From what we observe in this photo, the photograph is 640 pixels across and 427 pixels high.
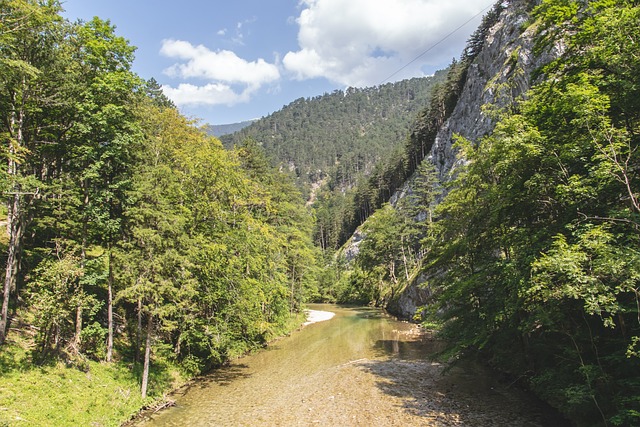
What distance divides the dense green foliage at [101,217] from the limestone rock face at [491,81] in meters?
22.9

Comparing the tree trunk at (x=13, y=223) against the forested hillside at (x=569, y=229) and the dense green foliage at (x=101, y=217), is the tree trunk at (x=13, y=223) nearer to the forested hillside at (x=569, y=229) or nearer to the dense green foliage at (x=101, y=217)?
the dense green foliage at (x=101, y=217)

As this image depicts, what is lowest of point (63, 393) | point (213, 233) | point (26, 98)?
point (63, 393)

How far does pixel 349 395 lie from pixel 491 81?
47.4m

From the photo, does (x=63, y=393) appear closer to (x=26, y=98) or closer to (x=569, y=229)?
(x=26, y=98)

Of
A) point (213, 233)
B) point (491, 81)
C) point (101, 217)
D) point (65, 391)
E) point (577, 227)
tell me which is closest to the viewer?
point (577, 227)

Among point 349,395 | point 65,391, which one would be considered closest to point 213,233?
point 65,391

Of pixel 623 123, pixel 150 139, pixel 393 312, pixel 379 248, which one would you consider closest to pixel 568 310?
pixel 623 123

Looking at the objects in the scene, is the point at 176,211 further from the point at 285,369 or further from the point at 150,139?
the point at 285,369

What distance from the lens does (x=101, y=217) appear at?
15.2m

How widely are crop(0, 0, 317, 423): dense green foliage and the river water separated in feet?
7.76

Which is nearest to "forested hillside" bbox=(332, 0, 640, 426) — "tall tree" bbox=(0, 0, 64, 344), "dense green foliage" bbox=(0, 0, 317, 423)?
"dense green foliage" bbox=(0, 0, 317, 423)

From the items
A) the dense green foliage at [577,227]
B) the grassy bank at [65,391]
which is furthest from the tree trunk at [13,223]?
the dense green foliage at [577,227]

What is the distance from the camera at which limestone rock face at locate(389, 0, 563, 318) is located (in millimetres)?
37844

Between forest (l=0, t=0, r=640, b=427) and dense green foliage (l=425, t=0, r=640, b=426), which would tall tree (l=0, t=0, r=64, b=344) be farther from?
dense green foliage (l=425, t=0, r=640, b=426)
